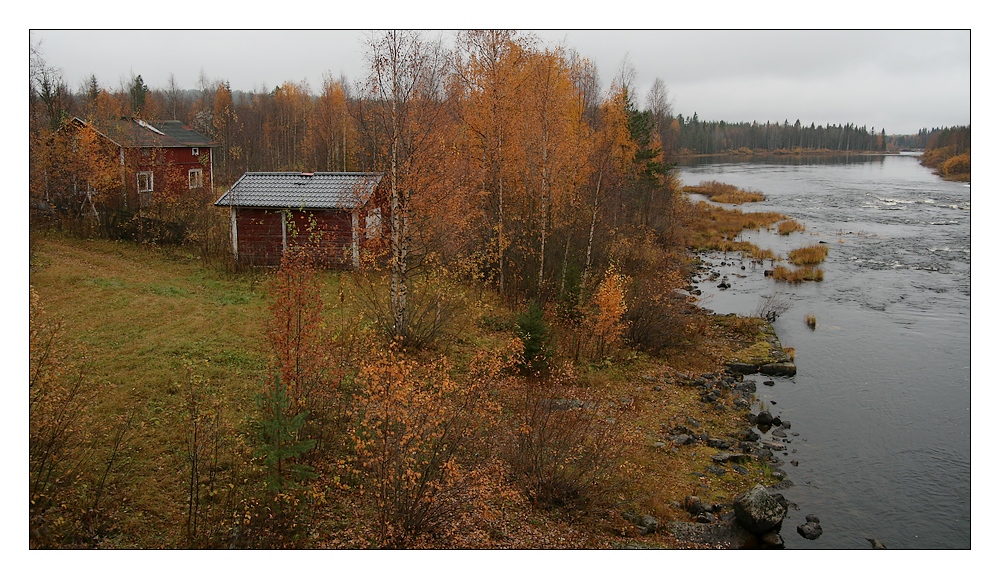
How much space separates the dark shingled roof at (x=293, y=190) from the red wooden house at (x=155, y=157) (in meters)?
4.93

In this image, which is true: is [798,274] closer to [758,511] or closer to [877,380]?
[877,380]

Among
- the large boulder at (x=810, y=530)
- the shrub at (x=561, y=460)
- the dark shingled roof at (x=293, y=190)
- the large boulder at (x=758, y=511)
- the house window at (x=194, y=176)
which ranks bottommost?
the large boulder at (x=810, y=530)

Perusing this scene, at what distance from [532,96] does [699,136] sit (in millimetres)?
87522

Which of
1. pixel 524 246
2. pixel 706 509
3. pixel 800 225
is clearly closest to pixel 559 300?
pixel 524 246

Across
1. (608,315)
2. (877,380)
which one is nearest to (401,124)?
(608,315)

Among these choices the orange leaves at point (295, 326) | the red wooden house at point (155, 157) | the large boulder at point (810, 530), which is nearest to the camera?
the orange leaves at point (295, 326)

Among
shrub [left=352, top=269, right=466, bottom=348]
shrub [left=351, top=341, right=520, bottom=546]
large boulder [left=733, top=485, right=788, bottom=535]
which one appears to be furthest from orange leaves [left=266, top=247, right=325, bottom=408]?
large boulder [left=733, top=485, right=788, bottom=535]

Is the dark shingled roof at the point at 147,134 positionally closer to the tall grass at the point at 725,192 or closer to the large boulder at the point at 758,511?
the large boulder at the point at 758,511

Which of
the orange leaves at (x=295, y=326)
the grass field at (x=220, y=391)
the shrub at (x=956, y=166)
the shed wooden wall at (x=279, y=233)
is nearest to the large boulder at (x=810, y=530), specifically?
the grass field at (x=220, y=391)

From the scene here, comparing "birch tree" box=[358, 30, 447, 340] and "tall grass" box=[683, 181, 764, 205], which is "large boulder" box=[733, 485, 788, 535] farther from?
"tall grass" box=[683, 181, 764, 205]

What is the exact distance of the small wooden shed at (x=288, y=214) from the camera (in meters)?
20.6

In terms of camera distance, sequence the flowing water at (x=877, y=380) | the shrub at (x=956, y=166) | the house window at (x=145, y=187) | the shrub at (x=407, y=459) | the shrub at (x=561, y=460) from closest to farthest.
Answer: the shrub at (x=407, y=459)
the shrub at (x=561, y=460)
the flowing water at (x=877, y=380)
the house window at (x=145, y=187)
the shrub at (x=956, y=166)

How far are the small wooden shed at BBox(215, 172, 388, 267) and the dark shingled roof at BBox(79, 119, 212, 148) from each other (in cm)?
979

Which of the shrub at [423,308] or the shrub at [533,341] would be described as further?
the shrub at [423,308]
